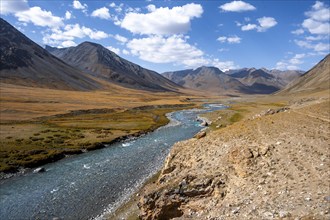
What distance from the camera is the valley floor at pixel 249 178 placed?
840 inches

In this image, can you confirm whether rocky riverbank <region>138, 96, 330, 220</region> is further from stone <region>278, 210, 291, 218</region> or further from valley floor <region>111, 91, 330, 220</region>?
stone <region>278, 210, 291, 218</region>

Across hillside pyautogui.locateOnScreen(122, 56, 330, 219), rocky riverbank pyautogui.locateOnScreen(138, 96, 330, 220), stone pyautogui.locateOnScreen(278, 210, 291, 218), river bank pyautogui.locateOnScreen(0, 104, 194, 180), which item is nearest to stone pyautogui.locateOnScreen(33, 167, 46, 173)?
river bank pyautogui.locateOnScreen(0, 104, 194, 180)

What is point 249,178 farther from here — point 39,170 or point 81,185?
point 39,170

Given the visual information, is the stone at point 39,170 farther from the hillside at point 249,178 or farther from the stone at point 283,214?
the stone at point 283,214

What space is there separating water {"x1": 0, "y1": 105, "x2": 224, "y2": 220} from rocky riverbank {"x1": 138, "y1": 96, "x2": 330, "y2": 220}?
10432mm

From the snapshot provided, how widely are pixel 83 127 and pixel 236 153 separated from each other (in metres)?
76.4

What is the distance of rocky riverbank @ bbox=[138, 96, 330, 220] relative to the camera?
21328mm

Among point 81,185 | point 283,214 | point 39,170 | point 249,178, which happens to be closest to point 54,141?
point 39,170

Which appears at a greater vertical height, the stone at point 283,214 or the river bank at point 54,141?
the stone at point 283,214

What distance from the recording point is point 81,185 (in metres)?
44.4

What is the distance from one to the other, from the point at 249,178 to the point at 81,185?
86.3ft

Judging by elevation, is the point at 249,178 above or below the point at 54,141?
above

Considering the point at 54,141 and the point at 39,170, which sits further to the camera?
Result: the point at 54,141

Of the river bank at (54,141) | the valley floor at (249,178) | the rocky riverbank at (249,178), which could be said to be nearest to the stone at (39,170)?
the river bank at (54,141)
